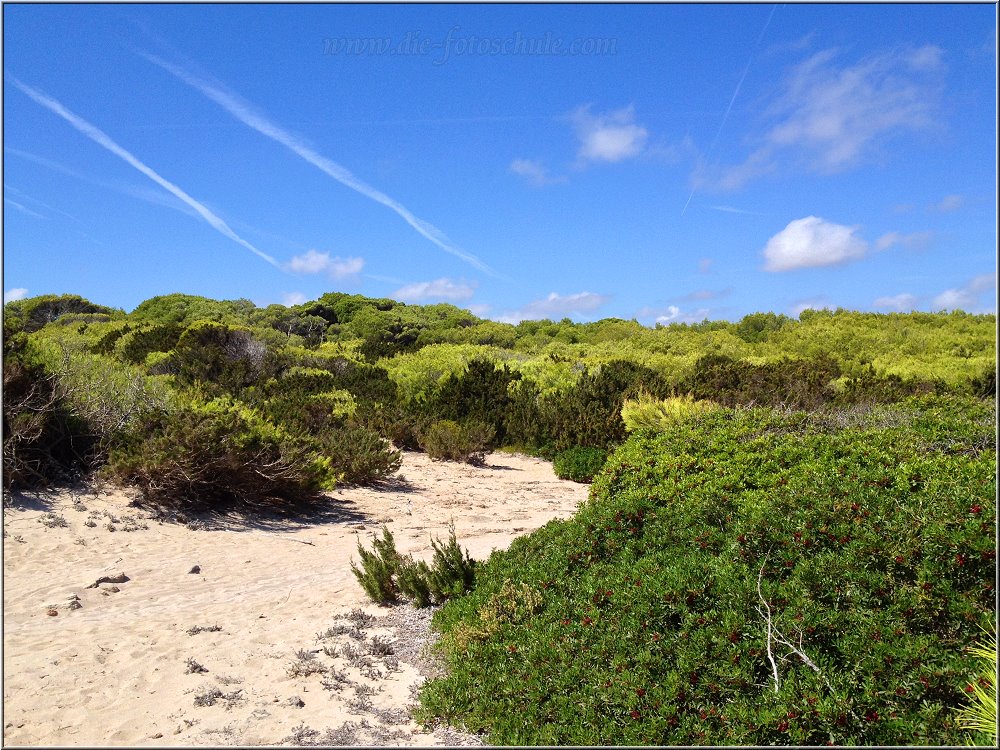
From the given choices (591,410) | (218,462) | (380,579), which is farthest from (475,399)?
(380,579)

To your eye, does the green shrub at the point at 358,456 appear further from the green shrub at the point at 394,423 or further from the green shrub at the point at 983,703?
the green shrub at the point at 983,703

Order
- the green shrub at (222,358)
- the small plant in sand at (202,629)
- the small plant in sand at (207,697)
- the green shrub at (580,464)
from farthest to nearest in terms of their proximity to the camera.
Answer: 1. the green shrub at (222,358)
2. the green shrub at (580,464)
3. the small plant in sand at (202,629)
4. the small plant in sand at (207,697)

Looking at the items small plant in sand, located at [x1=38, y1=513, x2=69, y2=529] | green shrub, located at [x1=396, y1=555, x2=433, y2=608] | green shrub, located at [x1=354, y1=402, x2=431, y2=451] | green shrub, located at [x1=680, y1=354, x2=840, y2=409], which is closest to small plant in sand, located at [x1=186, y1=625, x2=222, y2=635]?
green shrub, located at [x1=396, y1=555, x2=433, y2=608]

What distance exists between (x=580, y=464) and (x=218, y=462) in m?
6.70

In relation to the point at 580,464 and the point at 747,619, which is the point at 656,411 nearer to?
the point at 580,464

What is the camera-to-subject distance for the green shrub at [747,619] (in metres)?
2.96

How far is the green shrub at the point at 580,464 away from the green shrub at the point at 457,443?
5.76 ft

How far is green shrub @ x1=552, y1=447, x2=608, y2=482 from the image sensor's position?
12.7m

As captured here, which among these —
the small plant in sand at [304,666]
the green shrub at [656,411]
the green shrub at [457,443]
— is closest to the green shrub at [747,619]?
the small plant in sand at [304,666]

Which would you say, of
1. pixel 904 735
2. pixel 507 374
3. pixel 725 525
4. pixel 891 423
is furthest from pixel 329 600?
pixel 507 374

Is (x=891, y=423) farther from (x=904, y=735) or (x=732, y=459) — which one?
(x=904, y=735)

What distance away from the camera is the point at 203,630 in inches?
197

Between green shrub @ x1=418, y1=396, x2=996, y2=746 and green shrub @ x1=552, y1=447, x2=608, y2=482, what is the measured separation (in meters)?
7.59

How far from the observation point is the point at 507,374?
18422 mm
